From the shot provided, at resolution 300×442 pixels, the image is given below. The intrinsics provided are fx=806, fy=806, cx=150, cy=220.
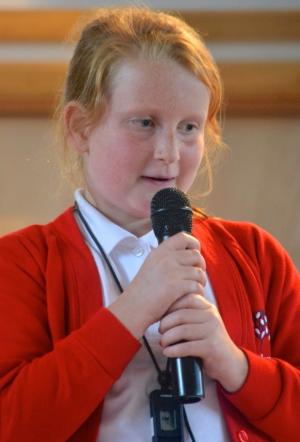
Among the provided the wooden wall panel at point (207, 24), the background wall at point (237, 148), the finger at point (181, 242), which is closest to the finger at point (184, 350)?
the finger at point (181, 242)

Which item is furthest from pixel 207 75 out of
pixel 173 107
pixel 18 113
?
pixel 18 113

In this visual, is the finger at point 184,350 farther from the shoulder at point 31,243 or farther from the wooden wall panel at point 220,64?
the wooden wall panel at point 220,64

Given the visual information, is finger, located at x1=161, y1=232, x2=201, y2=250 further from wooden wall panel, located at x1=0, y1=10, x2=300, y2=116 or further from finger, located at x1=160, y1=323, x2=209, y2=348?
wooden wall panel, located at x1=0, y1=10, x2=300, y2=116

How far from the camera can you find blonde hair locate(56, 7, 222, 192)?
1011 millimetres

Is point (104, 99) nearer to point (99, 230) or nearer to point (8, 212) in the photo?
point (99, 230)

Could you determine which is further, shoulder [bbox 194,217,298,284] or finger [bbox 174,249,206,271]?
shoulder [bbox 194,217,298,284]

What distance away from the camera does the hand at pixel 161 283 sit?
851 millimetres

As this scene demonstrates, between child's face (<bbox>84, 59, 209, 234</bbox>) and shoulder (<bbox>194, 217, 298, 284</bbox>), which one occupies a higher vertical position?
child's face (<bbox>84, 59, 209, 234</bbox>)

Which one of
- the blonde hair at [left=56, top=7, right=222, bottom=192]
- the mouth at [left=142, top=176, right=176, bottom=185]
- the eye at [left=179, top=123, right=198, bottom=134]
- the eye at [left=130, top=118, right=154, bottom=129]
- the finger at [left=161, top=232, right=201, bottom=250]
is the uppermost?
the blonde hair at [left=56, top=7, right=222, bottom=192]

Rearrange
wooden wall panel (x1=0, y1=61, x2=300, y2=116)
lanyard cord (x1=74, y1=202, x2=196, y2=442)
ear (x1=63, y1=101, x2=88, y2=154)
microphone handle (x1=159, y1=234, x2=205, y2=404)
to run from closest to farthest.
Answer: microphone handle (x1=159, y1=234, x2=205, y2=404) → lanyard cord (x1=74, y1=202, x2=196, y2=442) → ear (x1=63, y1=101, x2=88, y2=154) → wooden wall panel (x1=0, y1=61, x2=300, y2=116)

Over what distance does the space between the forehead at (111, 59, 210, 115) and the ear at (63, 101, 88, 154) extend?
0.07 m

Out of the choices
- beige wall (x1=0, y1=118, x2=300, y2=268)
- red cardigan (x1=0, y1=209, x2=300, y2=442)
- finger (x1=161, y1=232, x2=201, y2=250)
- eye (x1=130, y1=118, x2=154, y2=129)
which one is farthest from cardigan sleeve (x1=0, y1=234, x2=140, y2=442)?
beige wall (x1=0, y1=118, x2=300, y2=268)

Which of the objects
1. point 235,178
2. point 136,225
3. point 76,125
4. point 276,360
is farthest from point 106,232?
point 235,178

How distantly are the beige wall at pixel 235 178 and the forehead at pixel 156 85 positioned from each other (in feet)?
1.24
